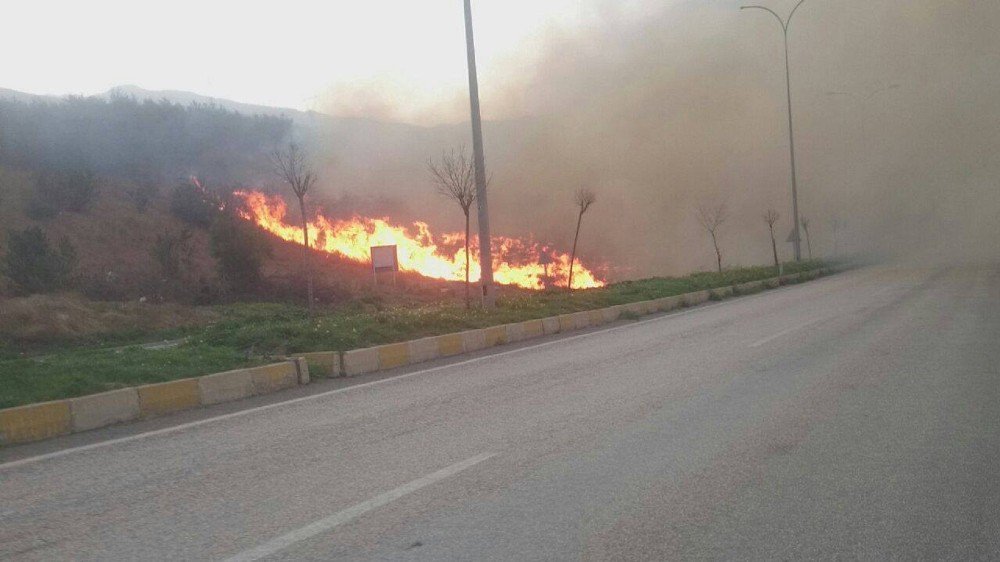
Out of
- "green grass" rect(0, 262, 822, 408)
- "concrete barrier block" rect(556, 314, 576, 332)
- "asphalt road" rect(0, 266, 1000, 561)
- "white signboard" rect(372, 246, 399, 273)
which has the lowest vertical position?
"asphalt road" rect(0, 266, 1000, 561)

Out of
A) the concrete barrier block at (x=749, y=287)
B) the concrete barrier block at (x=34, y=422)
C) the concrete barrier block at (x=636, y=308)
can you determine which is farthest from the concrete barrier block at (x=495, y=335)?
the concrete barrier block at (x=749, y=287)

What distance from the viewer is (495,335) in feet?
50.0

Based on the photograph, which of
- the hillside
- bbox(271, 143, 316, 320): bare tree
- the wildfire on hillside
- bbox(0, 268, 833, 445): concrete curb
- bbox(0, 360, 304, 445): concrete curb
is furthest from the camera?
the wildfire on hillside

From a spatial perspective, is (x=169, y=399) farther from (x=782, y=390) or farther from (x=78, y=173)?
(x=78, y=173)

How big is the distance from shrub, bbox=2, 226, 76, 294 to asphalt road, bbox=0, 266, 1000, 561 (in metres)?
25.1

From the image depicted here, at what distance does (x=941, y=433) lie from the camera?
643 centimetres

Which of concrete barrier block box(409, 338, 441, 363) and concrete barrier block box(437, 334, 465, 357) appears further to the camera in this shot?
concrete barrier block box(437, 334, 465, 357)

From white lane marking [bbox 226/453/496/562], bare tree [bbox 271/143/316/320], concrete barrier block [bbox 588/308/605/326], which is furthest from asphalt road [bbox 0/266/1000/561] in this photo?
bare tree [bbox 271/143/316/320]

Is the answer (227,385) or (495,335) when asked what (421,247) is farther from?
(227,385)

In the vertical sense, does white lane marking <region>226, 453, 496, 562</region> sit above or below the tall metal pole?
below

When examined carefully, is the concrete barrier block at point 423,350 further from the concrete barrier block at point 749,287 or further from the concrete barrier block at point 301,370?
the concrete barrier block at point 749,287

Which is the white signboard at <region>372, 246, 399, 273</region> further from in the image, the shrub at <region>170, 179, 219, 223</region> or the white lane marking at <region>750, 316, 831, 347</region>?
the white lane marking at <region>750, 316, 831, 347</region>

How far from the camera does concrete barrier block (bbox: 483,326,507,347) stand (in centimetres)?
1496

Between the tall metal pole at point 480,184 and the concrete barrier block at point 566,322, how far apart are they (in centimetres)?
150
